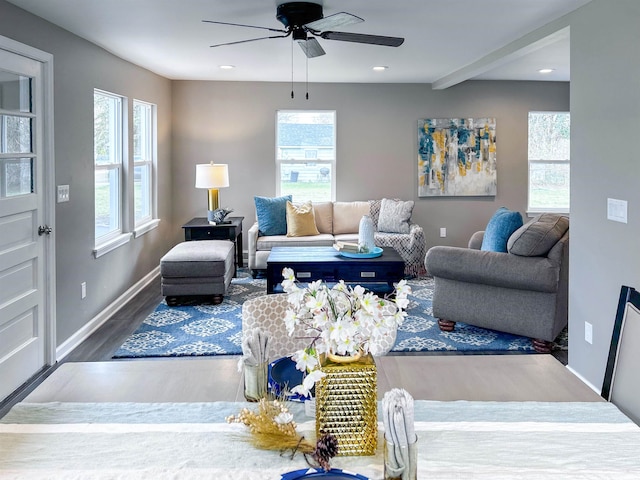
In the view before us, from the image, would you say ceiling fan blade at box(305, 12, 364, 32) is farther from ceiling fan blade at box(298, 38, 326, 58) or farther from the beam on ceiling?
the beam on ceiling

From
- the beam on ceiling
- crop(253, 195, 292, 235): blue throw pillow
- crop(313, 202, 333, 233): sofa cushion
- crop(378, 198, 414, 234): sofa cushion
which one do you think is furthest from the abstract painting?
crop(253, 195, 292, 235): blue throw pillow

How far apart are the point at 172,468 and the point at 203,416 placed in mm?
240

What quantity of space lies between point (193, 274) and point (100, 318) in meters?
0.89

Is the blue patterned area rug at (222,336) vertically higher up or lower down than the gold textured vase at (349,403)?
lower down

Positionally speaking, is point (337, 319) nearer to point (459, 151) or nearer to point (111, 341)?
point (111, 341)

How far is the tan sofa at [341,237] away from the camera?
6566 mm

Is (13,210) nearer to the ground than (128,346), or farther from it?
farther from it

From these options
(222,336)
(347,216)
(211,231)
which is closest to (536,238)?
(222,336)

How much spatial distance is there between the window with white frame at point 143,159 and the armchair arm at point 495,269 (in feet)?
11.5

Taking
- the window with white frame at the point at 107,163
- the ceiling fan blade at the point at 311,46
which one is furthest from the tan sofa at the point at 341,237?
the ceiling fan blade at the point at 311,46

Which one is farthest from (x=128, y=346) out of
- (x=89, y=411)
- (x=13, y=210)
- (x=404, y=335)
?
(x=89, y=411)

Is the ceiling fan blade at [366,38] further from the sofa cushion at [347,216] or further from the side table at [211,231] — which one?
the sofa cushion at [347,216]

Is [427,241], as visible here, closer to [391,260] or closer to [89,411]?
[391,260]

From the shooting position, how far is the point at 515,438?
1.32m
